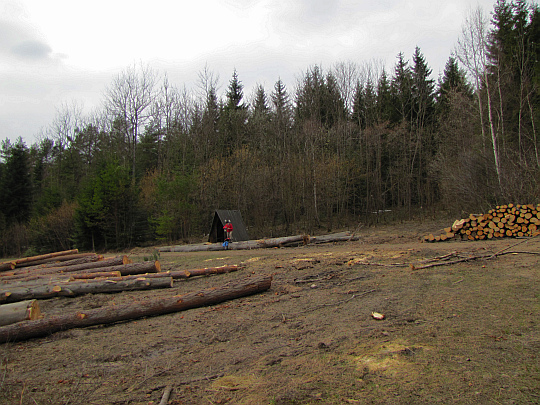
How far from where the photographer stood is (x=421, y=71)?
111 feet

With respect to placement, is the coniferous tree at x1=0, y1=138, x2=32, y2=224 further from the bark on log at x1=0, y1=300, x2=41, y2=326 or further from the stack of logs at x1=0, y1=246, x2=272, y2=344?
the bark on log at x1=0, y1=300, x2=41, y2=326

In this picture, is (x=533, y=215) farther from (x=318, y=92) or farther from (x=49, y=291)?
(x=318, y=92)

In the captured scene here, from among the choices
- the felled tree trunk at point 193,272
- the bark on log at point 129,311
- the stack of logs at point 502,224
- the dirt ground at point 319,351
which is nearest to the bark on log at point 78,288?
the felled tree trunk at point 193,272

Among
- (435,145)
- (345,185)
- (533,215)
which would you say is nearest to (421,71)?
(435,145)

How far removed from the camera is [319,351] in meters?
4.36

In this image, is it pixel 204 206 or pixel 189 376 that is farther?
pixel 204 206

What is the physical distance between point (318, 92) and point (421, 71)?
425 inches

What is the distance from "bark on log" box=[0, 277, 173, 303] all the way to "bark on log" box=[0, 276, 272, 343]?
2567 millimetres

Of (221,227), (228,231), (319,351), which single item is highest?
(221,227)

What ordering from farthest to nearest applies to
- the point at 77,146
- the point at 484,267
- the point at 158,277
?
the point at 77,146, the point at 158,277, the point at 484,267

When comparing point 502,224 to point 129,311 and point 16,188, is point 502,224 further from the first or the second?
point 16,188

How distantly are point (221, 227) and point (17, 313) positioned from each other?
16567 millimetres

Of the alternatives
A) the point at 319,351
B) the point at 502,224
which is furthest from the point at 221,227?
the point at 319,351

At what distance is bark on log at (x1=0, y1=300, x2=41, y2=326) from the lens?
19.9 ft
